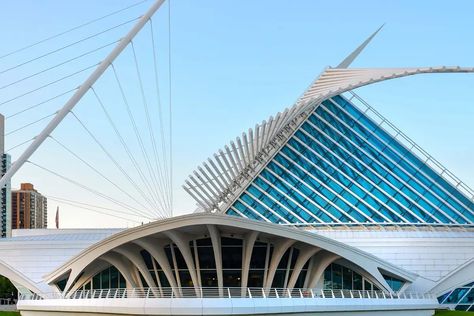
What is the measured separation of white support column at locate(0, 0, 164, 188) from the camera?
3206cm

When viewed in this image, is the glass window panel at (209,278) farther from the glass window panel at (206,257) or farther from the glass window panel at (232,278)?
the glass window panel at (232,278)

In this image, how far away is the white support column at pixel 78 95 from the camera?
3206 cm

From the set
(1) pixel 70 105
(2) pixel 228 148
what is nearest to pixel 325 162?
(2) pixel 228 148

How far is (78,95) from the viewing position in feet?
114

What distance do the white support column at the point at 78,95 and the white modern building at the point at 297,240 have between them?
29.6 ft

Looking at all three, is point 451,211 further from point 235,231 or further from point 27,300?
point 27,300

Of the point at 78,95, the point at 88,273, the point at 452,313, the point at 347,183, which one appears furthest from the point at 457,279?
the point at 78,95

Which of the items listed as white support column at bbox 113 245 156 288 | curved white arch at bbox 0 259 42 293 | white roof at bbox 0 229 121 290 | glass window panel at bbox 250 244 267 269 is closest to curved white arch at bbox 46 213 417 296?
white support column at bbox 113 245 156 288

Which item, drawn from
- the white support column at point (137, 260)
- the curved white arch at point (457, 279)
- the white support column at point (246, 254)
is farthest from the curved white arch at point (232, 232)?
the curved white arch at point (457, 279)

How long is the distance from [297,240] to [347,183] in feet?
53.5

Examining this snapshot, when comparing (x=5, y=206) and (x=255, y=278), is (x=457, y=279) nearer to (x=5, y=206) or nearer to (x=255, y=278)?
(x=255, y=278)

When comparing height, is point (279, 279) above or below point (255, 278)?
below

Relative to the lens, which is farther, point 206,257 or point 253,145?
point 253,145

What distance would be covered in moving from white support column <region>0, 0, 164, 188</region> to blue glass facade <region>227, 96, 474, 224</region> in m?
22.7
